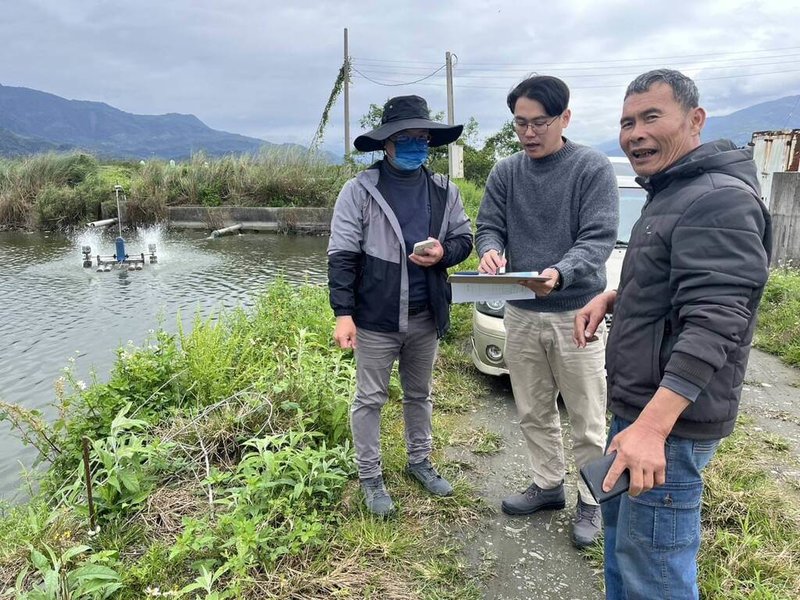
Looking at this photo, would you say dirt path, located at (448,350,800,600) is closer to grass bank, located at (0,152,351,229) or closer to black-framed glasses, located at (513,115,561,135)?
black-framed glasses, located at (513,115,561,135)

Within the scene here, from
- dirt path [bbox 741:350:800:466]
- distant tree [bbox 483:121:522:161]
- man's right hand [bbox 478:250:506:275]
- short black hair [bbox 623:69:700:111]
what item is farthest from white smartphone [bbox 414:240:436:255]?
distant tree [bbox 483:121:522:161]

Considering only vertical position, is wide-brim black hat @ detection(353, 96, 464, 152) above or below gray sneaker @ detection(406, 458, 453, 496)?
above

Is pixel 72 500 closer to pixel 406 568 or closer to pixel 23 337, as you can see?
pixel 406 568

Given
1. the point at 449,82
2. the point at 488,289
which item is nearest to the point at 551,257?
the point at 488,289

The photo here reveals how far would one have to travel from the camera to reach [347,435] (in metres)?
3.10

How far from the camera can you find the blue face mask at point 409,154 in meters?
Answer: 2.38

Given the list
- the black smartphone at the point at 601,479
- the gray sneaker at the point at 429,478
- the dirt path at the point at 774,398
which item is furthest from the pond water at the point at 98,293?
the dirt path at the point at 774,398

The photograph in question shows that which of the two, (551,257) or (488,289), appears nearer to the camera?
(488,289)

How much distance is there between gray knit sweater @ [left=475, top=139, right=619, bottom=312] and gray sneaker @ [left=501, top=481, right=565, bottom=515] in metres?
0.99

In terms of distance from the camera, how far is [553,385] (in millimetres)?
2490

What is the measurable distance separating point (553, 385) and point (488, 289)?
740mm

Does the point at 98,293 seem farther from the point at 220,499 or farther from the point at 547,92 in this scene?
the point at 547,92

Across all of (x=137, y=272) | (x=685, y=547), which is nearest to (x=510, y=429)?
(x=685, y=547)

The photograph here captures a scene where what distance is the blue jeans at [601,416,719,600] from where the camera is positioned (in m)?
1.34
